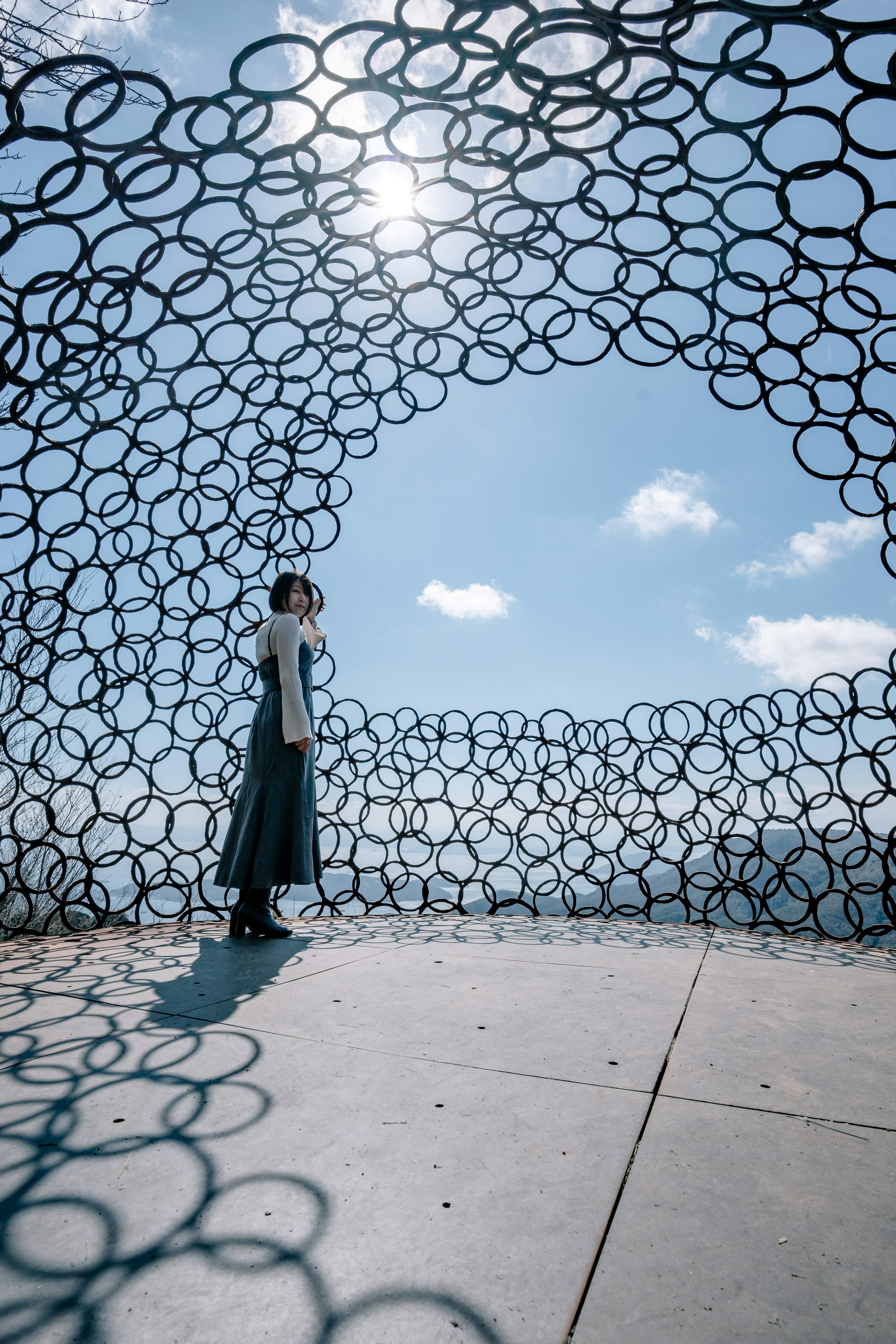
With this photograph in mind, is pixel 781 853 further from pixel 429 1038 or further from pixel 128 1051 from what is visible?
pixel 128 1051

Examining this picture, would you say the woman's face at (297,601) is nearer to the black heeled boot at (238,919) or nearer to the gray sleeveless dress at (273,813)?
the gray sleeveless dress at (273,813)

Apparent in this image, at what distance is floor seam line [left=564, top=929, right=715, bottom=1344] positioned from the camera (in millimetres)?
927

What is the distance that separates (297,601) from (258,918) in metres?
1.54

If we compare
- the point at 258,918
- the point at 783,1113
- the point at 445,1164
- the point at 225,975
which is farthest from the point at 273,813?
the point at 783,1113

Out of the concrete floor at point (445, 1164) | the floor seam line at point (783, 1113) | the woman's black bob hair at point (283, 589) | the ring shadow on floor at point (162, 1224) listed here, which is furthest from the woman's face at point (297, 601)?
the floor seam line at point (783, 1113)

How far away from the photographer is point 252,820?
3383 mm

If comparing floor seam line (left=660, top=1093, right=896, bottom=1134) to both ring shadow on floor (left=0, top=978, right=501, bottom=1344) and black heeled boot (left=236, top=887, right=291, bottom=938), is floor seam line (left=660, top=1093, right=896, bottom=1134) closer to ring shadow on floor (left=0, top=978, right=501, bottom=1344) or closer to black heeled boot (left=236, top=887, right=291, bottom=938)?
ring shadow on floor (left=0, top=978, right=501, bottom=1344)

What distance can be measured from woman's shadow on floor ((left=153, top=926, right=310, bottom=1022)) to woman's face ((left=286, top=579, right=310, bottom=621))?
1550mm

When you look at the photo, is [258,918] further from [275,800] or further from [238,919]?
[275,800]

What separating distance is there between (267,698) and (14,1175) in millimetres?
2416

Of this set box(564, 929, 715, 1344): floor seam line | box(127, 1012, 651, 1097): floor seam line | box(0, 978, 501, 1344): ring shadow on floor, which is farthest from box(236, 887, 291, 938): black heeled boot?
box(564, 929, 715, 1344): floor seam line

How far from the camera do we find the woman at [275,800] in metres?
3.35

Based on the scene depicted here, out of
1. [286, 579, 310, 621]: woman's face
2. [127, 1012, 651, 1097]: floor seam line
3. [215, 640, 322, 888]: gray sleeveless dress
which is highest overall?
[286, 579, 310, 621]: woman's face

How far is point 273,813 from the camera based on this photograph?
337 cm
